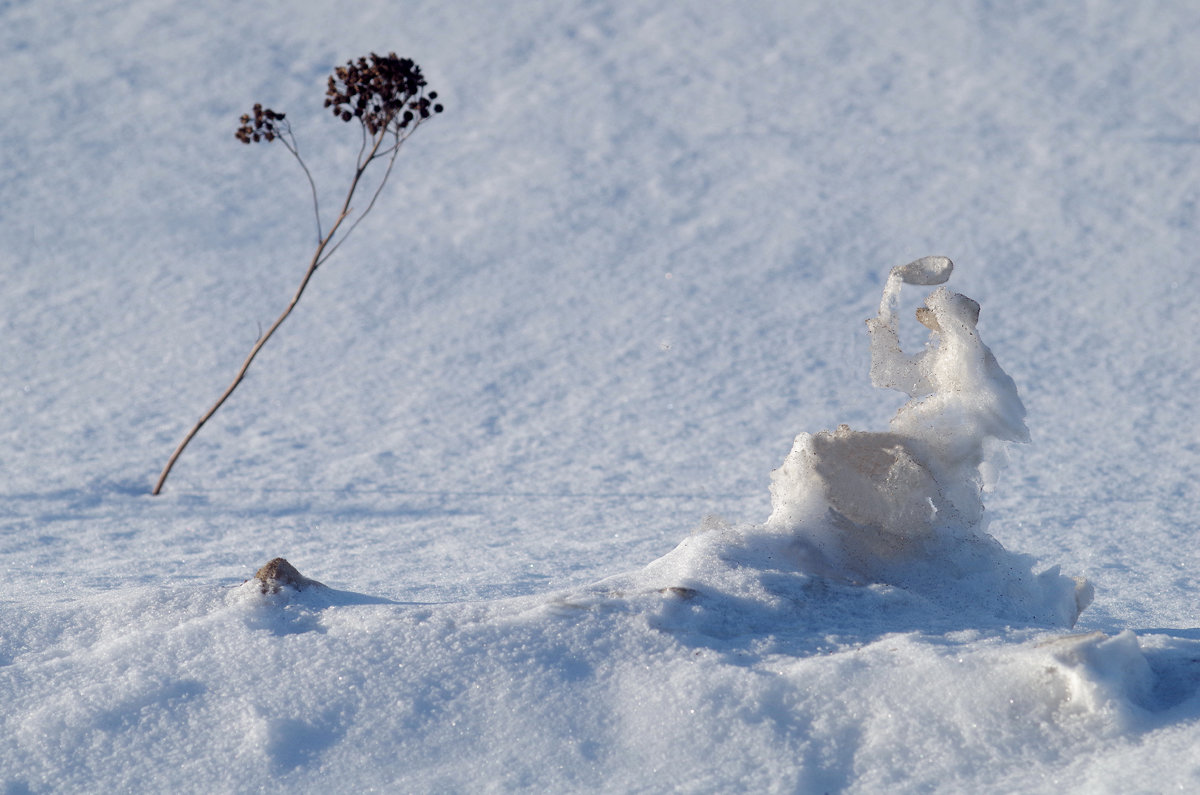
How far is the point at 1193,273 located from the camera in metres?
4.43

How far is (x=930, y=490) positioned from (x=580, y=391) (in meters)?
2.17

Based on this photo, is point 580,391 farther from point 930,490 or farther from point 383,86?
point 930,490

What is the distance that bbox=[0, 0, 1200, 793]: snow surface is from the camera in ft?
4.62

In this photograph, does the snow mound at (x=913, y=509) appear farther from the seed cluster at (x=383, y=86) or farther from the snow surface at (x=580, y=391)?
the seed cluster at (x=383, y=86)

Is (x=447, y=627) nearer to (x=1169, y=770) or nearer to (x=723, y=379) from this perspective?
(x=1169, y=770)

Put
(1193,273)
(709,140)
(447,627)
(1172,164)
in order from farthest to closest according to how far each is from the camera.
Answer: (709,140) < (1172,164) < (1193,273) < (447,627)

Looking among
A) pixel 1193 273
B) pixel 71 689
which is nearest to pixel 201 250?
pixel 71 689

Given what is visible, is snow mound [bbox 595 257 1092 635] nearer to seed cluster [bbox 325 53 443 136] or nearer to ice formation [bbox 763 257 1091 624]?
ice formation [bbox 763 257 1091 624]

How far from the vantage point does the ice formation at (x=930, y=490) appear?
6.07ft

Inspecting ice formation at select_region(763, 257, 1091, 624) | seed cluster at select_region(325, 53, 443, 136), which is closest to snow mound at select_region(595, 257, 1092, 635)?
ice formation at select_region(763, 257, 1091, 624)

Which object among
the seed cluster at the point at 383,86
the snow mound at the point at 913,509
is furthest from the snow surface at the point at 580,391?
the seed cluster at the point at 383,86

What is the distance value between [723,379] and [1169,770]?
9.15 ft

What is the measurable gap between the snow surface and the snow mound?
0.02m

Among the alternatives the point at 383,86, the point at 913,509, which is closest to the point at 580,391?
the point at 383,86
